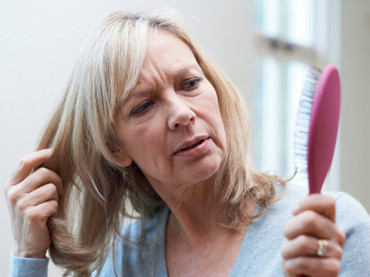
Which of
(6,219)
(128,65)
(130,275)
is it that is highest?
(128,65)

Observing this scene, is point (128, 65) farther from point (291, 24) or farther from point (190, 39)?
point (291, 24)

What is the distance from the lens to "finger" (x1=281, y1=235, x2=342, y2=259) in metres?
0.62

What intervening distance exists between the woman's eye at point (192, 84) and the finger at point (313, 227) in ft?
1.68

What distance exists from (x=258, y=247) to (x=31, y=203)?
1.77 ft

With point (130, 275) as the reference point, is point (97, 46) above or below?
above

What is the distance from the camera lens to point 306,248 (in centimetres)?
62

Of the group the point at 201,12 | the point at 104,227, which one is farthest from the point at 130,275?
the point at 201,12

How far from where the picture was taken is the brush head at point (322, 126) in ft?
2.17

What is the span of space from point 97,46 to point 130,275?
59 centimetres

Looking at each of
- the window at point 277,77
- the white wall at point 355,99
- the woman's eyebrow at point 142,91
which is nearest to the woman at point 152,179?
the woman's eyebrow at point 142,91

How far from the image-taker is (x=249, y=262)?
1.05 meters

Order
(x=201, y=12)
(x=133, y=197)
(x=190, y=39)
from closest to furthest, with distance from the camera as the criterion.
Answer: (x=190, y=39) → (x=133, y=197) → (x=201, y=12)

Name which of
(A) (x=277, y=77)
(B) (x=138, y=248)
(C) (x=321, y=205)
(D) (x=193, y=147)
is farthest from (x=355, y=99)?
(C) (x=321, y=205)

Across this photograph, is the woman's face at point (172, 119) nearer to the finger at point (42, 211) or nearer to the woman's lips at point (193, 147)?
the woman's lips at point (193, 147)
